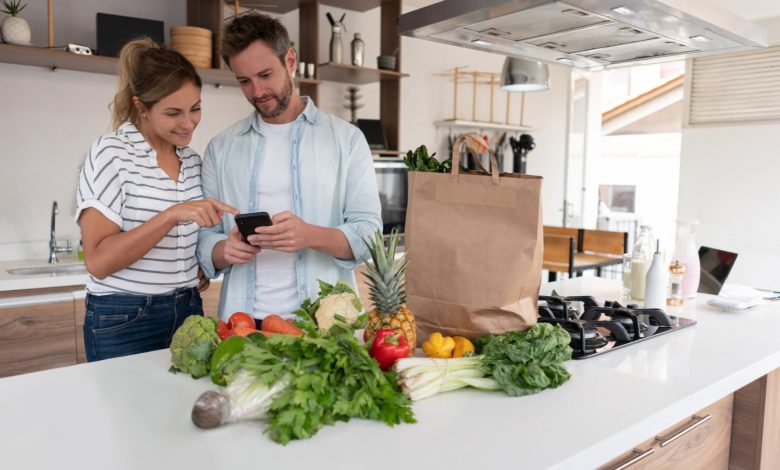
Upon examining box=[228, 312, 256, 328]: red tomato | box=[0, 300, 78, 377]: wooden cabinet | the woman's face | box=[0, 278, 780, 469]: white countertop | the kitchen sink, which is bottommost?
box=[0, 300, 78, 377]: wooden cabinet

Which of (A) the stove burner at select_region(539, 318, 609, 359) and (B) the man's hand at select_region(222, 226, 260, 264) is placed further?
(B) the man's hand at select_region(222, 226, 260, 264)

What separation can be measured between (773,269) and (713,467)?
11.8 feet

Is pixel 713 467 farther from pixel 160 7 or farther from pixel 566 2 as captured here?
pixel 160 7

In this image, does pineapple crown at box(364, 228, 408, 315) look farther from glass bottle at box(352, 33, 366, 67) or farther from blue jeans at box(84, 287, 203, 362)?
glass bottle at box(352, 33, 366, 67)

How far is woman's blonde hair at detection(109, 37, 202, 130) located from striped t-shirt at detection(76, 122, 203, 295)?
0.30 ft

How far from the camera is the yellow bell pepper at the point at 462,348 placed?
1.25 metres

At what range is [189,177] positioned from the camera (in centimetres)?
173

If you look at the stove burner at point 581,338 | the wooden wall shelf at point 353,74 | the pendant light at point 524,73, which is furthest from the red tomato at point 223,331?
the pendant light at point 524,73

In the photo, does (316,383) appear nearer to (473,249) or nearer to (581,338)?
(473,249)

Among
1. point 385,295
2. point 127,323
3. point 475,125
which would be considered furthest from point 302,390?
point 475,125

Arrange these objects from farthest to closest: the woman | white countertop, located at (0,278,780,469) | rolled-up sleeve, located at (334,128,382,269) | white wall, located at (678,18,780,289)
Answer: white wall, located at (678,18,780,289)
rolled-up sleeve, located at (334,128,382,269)
the woman
white countertop, located at (0,278,780,469)

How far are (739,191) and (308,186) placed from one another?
4.13 metres

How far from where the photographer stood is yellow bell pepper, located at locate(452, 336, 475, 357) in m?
1.25

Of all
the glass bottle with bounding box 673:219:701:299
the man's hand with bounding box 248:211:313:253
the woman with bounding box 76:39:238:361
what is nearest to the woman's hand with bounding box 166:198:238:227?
the woman with bounding box 76:39:238:361
